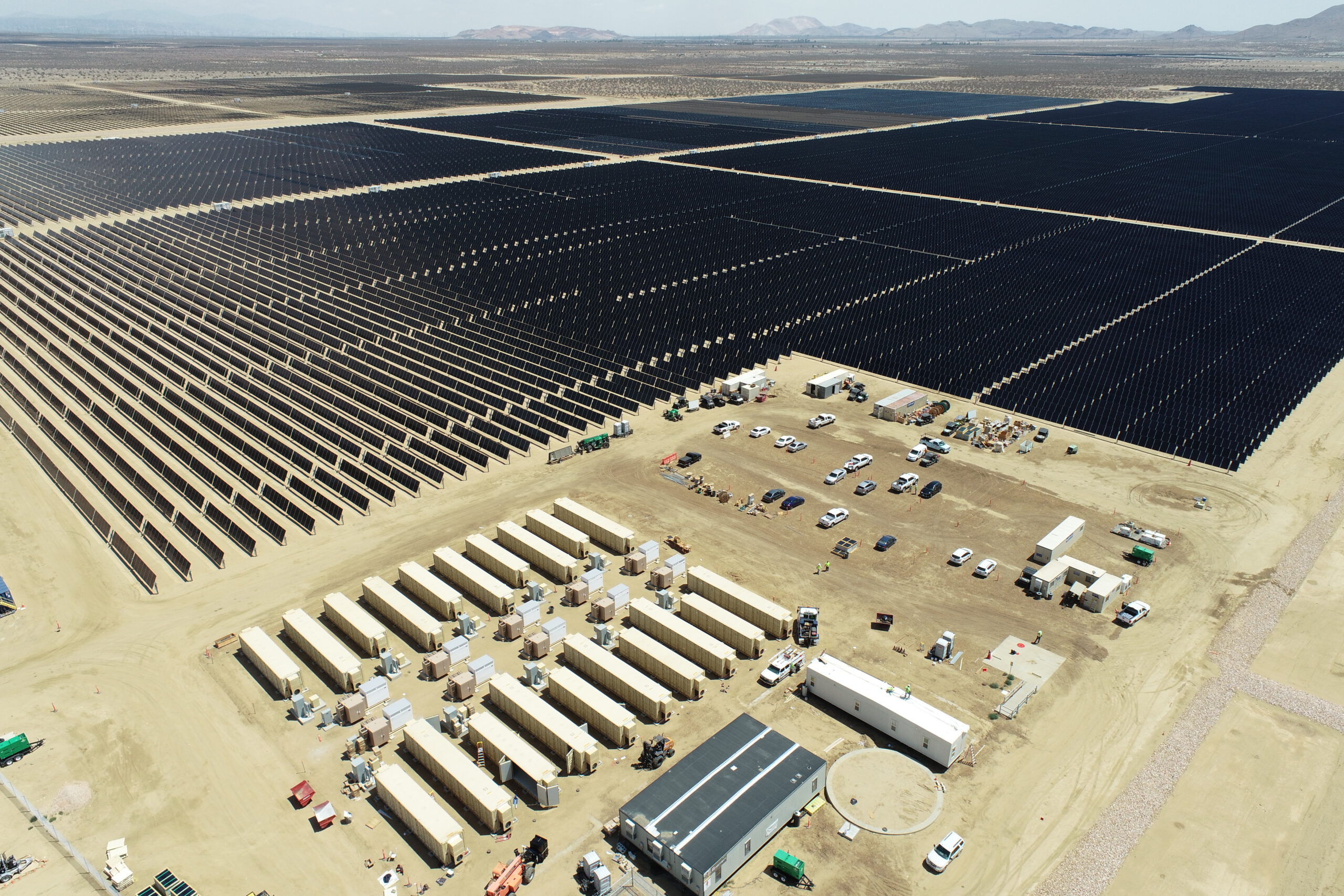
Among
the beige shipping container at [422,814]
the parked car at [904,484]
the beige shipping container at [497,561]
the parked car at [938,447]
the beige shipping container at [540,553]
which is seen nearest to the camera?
the beige shipping container at [422,814]

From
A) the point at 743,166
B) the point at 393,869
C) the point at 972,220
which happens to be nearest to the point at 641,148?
the point at 743,166

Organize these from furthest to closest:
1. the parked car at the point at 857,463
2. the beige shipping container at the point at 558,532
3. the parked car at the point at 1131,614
Answer: the parked car at the point at 857,463 < the beige shipping container at the point at 558,532 < the parked car at the point at 1131,614

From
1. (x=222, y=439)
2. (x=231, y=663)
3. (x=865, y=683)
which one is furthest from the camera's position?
(x=222, y=439)

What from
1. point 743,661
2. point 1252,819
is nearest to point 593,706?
point 743,661

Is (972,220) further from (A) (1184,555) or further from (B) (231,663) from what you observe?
(B) (231,663)

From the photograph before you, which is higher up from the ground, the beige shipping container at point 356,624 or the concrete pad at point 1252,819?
the beige shipping container at point 356,624

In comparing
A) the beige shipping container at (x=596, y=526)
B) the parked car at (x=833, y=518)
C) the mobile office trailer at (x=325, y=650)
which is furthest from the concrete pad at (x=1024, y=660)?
the mobile office trailer at (x=325, y=650)

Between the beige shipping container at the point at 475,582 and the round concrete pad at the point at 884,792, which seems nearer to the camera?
the round concrete pad at the point at 884,792

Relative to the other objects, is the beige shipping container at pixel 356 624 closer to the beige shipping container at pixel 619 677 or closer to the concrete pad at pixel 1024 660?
the beige shipping container at pixel 619 677
